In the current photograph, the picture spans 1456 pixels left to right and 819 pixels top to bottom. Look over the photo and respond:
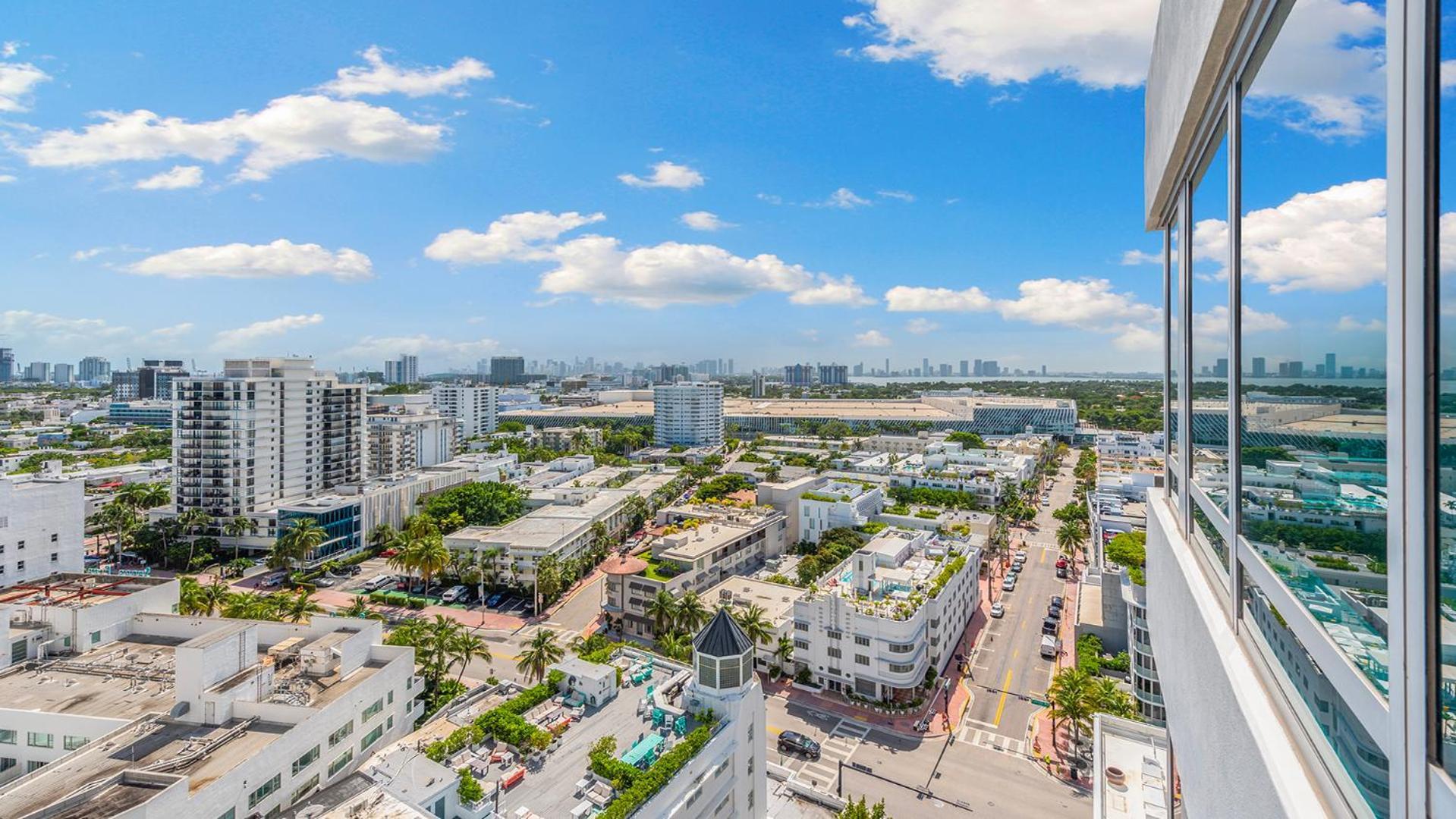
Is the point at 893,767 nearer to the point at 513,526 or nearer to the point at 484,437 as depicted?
the point at 513,526

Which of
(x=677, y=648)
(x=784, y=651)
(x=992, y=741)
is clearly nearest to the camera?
(x=992, y=741)

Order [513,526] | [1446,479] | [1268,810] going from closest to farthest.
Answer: [1446,479] < [1268,810] < [513,526]

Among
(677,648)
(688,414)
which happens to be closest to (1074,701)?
(677,648)

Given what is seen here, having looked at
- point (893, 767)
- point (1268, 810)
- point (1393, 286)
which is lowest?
point (893, 767)

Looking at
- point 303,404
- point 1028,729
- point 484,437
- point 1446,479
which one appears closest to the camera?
point 1446,479

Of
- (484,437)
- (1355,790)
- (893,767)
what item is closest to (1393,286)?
(1355,790)

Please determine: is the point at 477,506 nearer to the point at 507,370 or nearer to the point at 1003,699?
the point at 1003,699

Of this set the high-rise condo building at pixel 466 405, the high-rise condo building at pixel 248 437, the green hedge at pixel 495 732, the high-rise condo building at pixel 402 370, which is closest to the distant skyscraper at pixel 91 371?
the high-rise condo building at pixel 402 370
